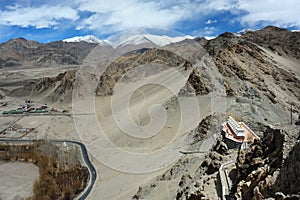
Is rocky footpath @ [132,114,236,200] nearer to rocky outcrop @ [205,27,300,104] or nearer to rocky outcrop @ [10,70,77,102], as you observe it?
rocky outcrop @ [205,27,300,104]

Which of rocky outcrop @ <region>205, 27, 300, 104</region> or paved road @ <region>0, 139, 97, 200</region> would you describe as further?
rocky outcrop @ <region>205, 27, 300, 104</region>

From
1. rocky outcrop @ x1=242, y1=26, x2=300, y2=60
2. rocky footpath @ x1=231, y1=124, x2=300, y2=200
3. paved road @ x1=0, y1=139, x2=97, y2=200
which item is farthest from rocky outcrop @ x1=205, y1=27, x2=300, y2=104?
rocky footpath @ x1=231, y1=124, x2=300, y2=200

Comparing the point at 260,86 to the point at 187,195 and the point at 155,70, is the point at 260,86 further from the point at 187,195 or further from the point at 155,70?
the point at 155,70

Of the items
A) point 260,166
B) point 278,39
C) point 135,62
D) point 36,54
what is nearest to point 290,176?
point 260,166

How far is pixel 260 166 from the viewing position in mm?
8555

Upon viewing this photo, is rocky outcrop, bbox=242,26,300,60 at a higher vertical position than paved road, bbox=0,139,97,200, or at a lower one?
higher

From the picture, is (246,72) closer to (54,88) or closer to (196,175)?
(196,175)

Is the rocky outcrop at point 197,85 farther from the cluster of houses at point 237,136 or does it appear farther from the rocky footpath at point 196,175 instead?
the cluster of houses at point 237,136

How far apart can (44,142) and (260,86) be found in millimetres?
21385

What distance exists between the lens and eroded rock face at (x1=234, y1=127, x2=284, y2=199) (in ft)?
23.9

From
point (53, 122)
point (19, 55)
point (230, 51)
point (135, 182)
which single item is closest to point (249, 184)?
point (135, 182)

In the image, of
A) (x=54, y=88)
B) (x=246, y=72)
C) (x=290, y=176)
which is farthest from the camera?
(x=54, y=88)

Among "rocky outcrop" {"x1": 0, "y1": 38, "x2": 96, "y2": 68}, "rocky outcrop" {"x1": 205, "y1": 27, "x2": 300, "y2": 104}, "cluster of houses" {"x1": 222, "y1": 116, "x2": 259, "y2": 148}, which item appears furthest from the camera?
"rocky outcrop" {"x1": 0, "y1": 38, "x2": 96, "y2": 68}

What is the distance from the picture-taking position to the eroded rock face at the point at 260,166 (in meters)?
7.29
